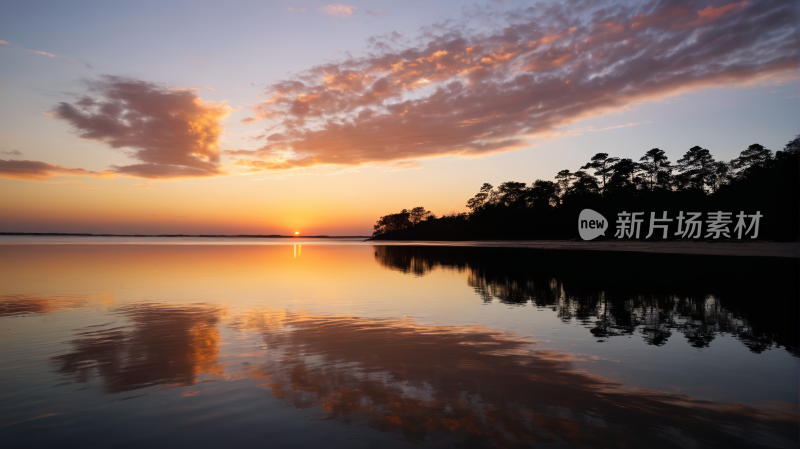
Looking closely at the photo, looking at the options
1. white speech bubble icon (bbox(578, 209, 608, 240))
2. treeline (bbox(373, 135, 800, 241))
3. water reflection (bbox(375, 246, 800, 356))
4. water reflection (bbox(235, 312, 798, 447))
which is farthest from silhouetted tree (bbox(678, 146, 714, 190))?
water reflection (bbox(235, 312, 798, 447))

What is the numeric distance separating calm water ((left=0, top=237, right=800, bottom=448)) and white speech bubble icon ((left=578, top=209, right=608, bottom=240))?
265ft

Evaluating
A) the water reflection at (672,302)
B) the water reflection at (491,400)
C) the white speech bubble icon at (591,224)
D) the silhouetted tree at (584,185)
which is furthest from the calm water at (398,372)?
the silhouetted tree at (584,185)

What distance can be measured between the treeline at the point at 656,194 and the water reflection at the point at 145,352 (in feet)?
253

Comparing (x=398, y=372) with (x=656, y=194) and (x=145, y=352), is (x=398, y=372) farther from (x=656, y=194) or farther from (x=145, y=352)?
(x=656, y=194)

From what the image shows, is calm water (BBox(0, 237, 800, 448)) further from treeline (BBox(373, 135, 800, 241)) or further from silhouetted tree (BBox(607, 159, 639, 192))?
silhouetted tree (BBox(607, 159, 639, 192))

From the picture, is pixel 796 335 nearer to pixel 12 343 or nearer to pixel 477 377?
pixel 477 377

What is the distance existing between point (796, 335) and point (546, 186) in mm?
134929

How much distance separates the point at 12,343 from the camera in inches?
421


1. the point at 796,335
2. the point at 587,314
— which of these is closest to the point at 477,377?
the point at 587,314

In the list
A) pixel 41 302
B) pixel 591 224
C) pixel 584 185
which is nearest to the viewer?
pixel 41 302

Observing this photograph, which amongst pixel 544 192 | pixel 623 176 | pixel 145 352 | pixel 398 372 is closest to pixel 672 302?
pixel 398 372

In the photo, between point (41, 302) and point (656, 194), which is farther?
point (656, 194)

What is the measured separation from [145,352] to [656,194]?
104866 millimetres

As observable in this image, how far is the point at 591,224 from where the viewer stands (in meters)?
97.5
